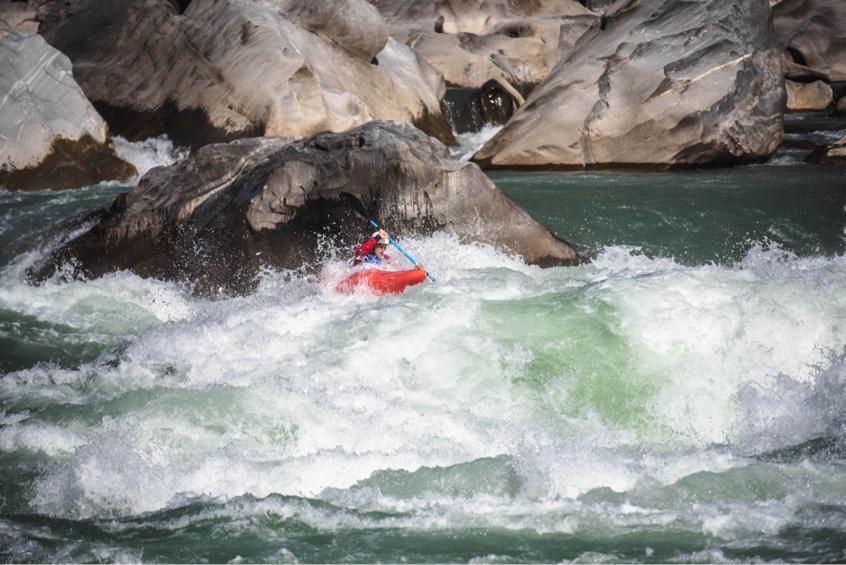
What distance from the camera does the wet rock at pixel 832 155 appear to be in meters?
12.4

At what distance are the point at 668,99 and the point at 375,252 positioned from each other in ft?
18.4

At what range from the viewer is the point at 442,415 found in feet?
18.7

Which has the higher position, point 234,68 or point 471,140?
point 234,68

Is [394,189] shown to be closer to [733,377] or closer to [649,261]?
[649,261]

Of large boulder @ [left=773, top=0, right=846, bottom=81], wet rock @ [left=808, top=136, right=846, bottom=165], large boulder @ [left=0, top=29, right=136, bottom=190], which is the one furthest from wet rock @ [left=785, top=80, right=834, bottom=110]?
large boulder @ [left=0, top=29, right=136, bottom=190]

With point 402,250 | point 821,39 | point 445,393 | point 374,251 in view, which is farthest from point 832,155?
point 445,393

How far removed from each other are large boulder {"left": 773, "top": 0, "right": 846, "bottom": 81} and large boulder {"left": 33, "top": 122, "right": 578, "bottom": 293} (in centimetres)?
1254

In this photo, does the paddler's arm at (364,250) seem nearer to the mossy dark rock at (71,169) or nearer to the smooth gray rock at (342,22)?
the mossy dark rock at (71,169)

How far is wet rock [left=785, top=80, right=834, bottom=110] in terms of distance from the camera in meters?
17.9

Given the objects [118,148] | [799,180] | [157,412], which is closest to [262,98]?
[118,148]

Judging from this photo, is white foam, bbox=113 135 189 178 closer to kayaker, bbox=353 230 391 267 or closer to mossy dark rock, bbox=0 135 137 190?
mossy dark rock, bbox=0 135 137 190

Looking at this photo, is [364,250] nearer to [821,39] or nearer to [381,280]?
[381,280]

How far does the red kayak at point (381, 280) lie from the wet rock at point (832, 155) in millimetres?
7124

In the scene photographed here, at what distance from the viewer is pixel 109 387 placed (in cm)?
609
